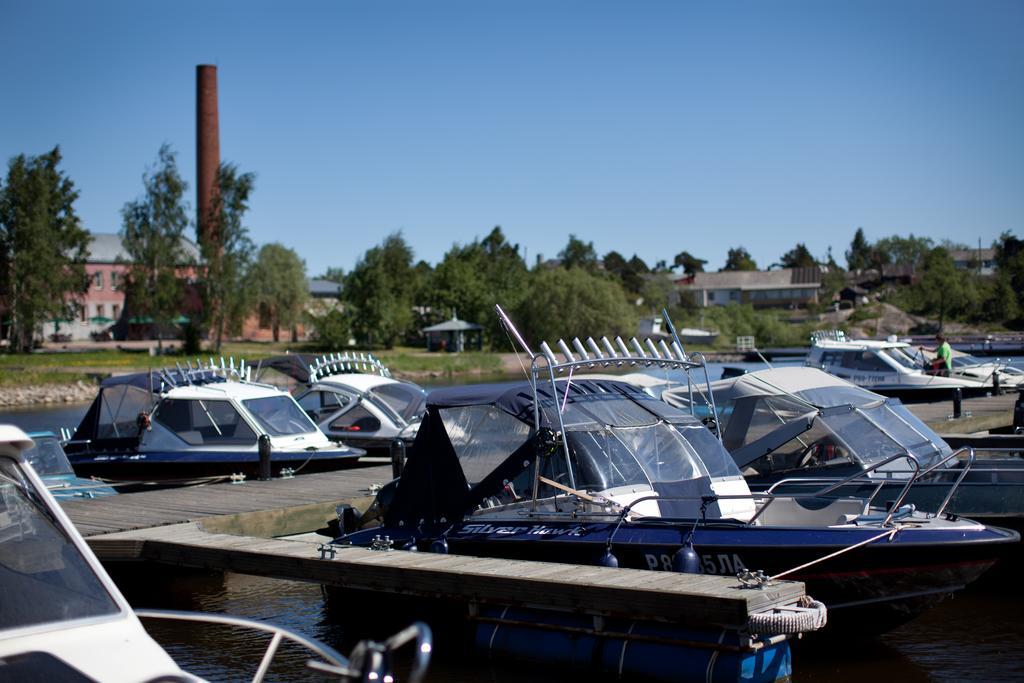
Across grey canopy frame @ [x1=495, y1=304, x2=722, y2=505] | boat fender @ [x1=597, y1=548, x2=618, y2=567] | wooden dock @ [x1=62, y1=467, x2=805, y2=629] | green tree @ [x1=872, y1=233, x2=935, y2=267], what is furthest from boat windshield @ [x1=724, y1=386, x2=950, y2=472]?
green tree @ [x1=872, y1=233, x2=935, y2=267]

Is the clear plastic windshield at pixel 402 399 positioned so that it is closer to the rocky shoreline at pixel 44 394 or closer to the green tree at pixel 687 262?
the rocky shoreline at pixel 44 394

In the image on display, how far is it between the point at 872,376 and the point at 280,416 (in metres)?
21.1

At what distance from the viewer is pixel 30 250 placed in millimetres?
69312

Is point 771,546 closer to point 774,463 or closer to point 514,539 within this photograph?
point 514,539

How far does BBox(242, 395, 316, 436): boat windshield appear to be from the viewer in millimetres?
20312

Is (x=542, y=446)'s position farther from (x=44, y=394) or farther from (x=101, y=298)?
(x=101, y=298)

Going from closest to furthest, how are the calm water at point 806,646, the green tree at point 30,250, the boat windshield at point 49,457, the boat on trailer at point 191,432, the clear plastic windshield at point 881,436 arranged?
the calm water at point 806,646
the clear plastic windshield at point 881,436
the boat windshield at point 49,457
the boat on trailer at point 191,432
the green tree at point 30,250

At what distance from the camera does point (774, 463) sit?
1465cm


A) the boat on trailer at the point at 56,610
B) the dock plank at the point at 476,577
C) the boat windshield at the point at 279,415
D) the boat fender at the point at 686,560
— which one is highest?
the boat on trailer at the point at 56,610

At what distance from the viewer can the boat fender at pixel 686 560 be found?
10.1 m

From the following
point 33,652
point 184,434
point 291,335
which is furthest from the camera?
point 291,335

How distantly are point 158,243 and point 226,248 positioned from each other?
4320mm

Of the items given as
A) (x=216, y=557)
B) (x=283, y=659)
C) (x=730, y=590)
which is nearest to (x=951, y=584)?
(x=730, y=590)

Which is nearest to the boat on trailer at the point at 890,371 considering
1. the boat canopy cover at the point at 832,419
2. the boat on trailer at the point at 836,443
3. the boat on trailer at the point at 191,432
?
the boat on trailer at the point at 836,443
